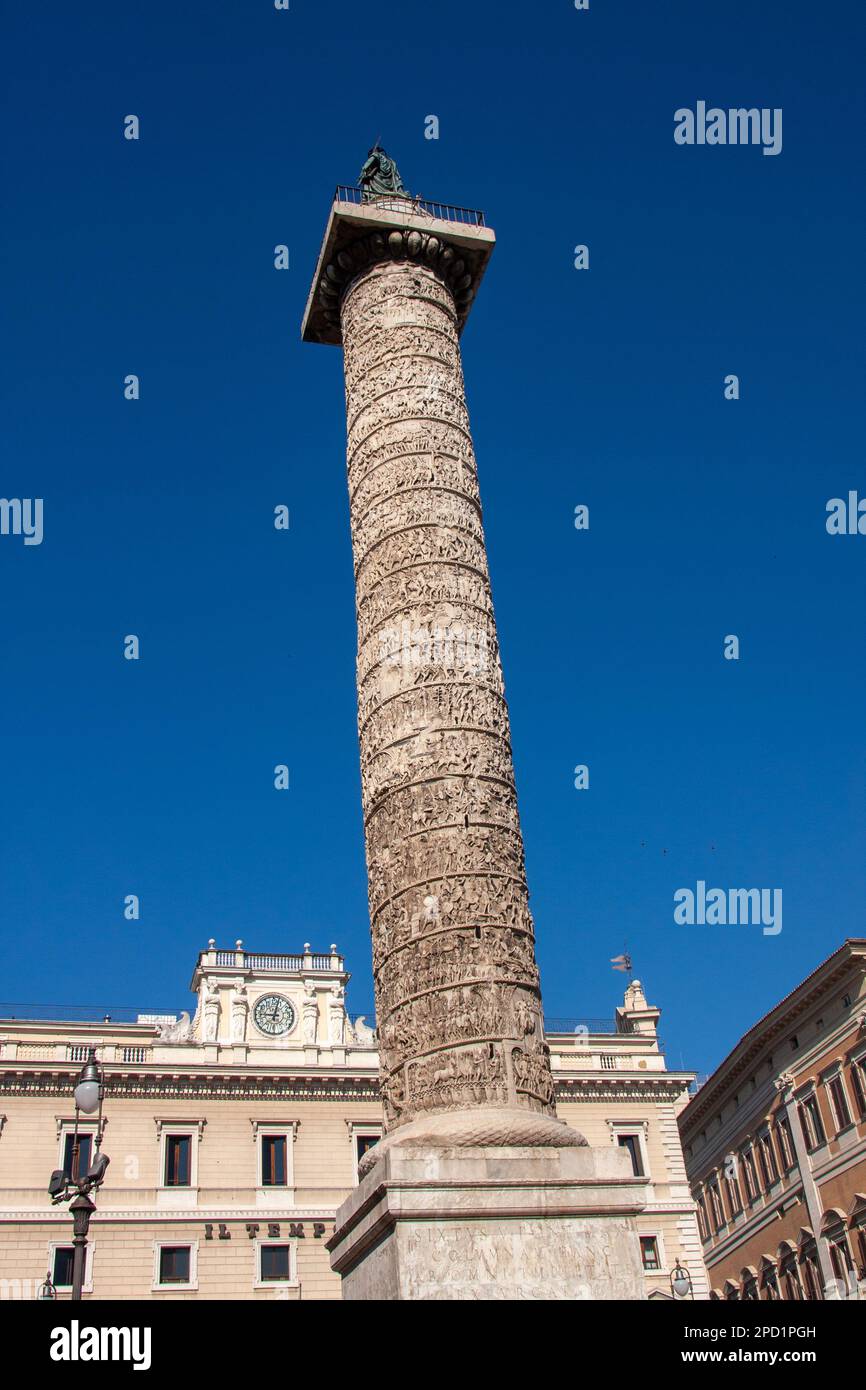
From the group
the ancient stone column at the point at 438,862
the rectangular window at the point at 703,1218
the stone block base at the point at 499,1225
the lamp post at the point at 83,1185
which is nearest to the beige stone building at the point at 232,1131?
the rectangular window at the point at 703,1218

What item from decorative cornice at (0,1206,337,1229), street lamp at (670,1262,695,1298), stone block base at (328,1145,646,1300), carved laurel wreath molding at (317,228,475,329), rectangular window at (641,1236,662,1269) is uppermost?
carved laurel wreath molding at (317,228,475,329)

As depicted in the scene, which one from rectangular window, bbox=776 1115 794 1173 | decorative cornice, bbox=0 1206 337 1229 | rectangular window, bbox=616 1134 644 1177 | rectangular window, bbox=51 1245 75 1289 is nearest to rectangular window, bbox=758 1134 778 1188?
rectangular window, bbox=776 1115 794 1173

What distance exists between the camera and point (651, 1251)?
70.1 feet

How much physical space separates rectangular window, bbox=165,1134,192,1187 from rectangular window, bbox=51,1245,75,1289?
5.81 ft

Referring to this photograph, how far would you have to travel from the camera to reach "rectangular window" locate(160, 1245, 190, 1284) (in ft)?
62.5

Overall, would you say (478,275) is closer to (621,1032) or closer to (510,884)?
(510,884)

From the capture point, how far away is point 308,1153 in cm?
2077

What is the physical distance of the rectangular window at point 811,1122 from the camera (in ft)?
70.0

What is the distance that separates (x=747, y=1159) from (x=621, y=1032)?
12.8 ft

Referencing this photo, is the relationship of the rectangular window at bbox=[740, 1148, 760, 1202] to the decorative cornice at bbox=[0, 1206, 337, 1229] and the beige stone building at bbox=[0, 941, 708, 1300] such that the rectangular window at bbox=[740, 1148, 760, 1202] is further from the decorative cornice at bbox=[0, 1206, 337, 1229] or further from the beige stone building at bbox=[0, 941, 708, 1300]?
the decorative cornice at bbox=[0, 1206, 337, 1229]

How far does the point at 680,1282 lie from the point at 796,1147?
398cm

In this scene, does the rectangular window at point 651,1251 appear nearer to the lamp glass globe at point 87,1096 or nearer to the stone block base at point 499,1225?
the lamp glass globe at point 87,1096

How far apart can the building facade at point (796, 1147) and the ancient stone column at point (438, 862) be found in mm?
13884
